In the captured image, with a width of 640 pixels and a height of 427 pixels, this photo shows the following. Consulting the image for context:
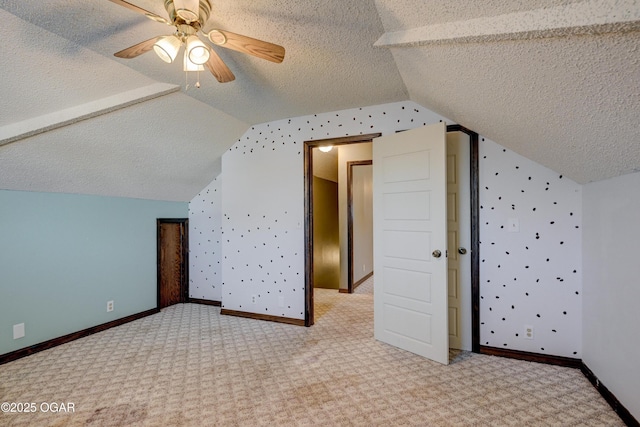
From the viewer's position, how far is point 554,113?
1.61 meters

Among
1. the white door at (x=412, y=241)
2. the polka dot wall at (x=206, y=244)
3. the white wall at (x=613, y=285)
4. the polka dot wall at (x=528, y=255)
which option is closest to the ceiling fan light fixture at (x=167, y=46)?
the white door at (x=412, y=241)

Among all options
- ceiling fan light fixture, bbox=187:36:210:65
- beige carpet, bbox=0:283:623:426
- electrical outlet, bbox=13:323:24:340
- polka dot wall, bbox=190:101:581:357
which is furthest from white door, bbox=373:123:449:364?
electrical outlet, bbox=13:323:24:340

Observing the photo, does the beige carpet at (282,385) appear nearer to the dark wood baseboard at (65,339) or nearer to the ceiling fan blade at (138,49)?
the dark wood baseboard at (65,339)

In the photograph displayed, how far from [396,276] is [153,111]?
8.74ft

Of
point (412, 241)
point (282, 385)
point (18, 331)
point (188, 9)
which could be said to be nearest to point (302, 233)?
point (412, 241)

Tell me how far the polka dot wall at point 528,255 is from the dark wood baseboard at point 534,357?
3 cm

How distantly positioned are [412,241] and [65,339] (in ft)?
11.0

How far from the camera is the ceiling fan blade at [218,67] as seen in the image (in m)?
1.70

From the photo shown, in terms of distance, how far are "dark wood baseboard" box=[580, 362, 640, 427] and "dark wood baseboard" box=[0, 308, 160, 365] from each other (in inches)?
169

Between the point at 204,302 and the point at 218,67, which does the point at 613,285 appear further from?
the point at 204,302

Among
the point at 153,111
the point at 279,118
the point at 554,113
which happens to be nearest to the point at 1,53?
the point at 153,111

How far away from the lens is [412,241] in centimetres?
270

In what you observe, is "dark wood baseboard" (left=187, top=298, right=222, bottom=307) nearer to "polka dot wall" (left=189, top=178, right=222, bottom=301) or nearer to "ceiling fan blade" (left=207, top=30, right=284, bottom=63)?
"polka dot wall" (left=189, top=178, right=222, bottom=301)

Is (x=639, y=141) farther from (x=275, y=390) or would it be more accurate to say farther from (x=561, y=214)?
(x=275, y=390)
